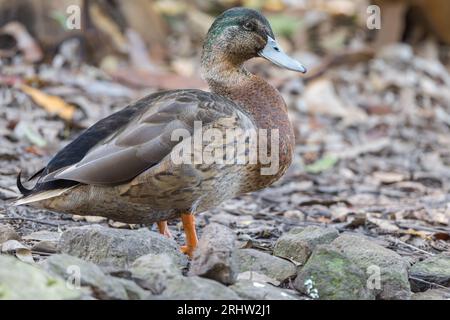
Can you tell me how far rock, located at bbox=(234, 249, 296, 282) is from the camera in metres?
3.67

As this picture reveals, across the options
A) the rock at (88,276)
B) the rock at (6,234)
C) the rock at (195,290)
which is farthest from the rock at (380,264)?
the rock at (6,234)

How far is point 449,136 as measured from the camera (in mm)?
8578

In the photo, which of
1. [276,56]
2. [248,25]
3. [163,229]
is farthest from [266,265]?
[248,25]

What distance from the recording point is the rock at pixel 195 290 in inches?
119

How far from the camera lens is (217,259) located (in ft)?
10.6

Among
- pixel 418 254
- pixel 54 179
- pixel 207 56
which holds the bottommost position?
pixel 418 254

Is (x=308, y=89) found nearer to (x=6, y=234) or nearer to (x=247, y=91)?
(x=247, y=91)

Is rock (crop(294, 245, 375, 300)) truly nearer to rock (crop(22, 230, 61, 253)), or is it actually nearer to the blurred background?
the blurred background

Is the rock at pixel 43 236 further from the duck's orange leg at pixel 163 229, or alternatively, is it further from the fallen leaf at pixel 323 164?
the fallen leaf at pixel 323 164

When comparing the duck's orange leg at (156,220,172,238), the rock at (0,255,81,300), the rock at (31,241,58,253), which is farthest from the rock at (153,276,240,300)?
the duck's orange leg at (156,220,172,238)

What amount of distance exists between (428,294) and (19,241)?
6.59 ft

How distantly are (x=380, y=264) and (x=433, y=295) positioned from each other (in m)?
0.27
